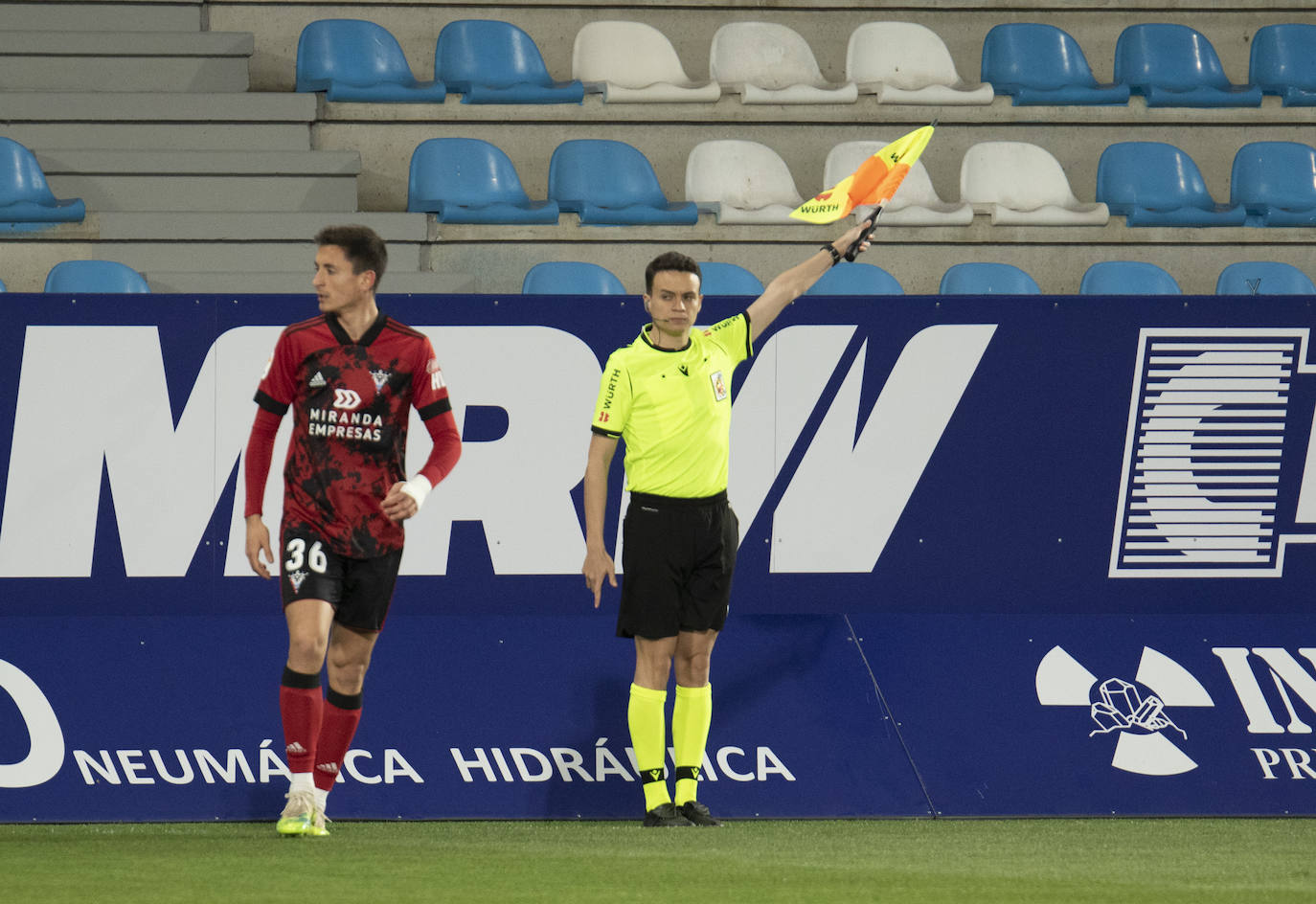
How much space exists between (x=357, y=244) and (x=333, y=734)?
60.7 inches

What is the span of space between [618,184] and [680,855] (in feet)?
20.7

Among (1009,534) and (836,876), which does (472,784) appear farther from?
(1009,534)

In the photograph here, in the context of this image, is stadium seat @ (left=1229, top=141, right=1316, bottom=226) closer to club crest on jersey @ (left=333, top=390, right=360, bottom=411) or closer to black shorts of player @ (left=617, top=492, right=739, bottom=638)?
black shorts of player @ (left=617, top=492, right=739, bottom=638)

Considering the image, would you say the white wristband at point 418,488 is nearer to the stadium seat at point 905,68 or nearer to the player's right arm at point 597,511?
the player's right arm at point 597,511

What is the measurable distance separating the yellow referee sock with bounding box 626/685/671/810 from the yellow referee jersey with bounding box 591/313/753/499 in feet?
2.30

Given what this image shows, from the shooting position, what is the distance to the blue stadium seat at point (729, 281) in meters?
9.00

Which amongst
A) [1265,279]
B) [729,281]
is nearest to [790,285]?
[729,281]

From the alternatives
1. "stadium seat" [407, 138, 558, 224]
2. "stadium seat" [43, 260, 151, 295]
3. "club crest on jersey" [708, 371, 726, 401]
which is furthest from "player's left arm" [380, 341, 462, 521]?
"stadium seat" [407, 138, 558, 224]

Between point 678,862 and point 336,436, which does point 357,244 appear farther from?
point 678,862

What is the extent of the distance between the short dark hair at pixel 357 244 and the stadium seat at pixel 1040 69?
23.7ft

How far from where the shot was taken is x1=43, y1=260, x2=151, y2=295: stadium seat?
8.83m

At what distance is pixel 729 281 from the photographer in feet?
29.7

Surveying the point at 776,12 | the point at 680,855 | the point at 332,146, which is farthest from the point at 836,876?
the point at 776,12

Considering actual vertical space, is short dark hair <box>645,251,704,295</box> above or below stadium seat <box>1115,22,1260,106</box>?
below
